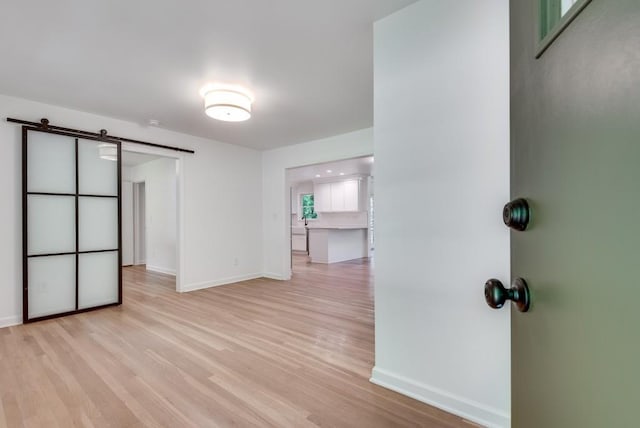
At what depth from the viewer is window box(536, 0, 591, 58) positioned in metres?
0.45

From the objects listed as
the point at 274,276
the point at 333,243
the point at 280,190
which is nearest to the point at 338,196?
the point at 333,243

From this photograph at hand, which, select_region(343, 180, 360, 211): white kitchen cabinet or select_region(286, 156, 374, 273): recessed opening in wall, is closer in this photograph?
select_region(286, 156, 374, 273): recessed opening in wall

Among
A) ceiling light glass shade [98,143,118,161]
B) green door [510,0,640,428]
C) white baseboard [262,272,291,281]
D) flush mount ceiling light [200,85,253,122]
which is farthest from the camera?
white baseboard [262,272,291,281]

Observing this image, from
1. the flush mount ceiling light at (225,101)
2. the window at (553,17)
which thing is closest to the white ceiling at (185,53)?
the flush mount ceiling light at (225,101)

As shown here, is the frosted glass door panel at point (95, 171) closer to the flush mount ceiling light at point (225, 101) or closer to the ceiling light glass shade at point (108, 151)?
the ceiling light glass shade at point (108, 151)

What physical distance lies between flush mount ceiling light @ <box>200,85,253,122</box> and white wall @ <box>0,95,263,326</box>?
1.79 metres

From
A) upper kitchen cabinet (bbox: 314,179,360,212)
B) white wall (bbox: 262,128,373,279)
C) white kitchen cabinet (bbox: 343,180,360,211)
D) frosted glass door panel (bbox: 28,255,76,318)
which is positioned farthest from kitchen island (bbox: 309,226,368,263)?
frosted glass door panel (bbox: 28,255,76,318)

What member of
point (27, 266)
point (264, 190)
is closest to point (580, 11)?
point (27, 266)

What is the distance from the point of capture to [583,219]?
0.43 meters

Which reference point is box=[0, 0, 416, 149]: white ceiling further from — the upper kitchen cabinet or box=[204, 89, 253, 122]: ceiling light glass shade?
the upper kitchen cabinet

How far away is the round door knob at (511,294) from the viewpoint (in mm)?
628

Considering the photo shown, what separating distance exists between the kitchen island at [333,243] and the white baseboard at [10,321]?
Result: 213 inches

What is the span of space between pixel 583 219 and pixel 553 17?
374 millimetres

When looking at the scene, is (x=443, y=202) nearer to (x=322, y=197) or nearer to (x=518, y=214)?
(x=518, y=214)
